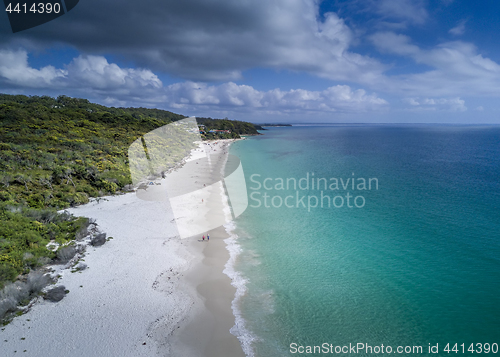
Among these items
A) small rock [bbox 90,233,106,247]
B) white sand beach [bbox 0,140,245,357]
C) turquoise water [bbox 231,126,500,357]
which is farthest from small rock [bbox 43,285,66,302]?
turquoise water [bbox 231,126,500,357]

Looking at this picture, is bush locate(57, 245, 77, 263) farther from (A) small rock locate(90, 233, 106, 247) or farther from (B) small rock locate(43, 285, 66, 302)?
(B) small rock locate(43, 285, 66, 302)

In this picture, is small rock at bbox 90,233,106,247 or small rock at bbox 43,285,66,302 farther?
small rock at bbox 90,233,106,247

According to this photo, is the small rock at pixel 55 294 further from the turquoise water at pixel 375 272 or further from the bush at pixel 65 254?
the turquoise water at pixel 375 272

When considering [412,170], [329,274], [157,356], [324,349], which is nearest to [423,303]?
[329,274]

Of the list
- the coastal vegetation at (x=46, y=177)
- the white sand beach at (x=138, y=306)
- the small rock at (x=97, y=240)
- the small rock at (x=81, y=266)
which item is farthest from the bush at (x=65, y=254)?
the small rock at (x=97, y=240)

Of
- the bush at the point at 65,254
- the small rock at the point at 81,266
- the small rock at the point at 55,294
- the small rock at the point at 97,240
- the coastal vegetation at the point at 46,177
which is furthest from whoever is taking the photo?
the small rock at the point at 97,240
